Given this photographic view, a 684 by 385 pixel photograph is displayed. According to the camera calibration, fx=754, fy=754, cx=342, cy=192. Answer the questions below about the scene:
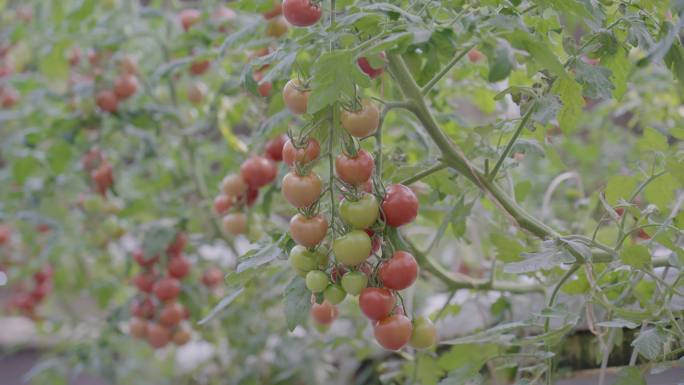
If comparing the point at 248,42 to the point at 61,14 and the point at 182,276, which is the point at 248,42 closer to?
the point at 182,276

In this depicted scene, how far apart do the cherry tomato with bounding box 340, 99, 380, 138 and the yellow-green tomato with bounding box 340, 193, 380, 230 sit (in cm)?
7

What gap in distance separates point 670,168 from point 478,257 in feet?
3.66

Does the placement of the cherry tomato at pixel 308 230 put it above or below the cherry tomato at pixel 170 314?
above

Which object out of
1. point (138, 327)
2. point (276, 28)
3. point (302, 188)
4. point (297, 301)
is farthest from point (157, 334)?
point (302, 188)

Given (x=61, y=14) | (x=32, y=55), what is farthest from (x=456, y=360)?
(x=32, y=55)

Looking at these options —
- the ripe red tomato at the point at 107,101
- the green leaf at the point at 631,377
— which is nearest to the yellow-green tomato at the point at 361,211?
the green leaf at the point at 631,377

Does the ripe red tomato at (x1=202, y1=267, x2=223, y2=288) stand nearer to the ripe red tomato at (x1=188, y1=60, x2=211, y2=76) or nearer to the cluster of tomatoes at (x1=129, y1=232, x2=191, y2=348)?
the cluster of tomatoes at (x1=129, y1=232, x2=191, y2=348)

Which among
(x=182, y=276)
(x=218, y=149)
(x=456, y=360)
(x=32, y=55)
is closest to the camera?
(x=456, y=360)

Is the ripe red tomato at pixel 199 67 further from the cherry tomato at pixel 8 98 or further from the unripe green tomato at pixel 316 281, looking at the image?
the cherry tomato at pixel 8 98

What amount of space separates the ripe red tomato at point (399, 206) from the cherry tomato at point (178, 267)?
39.2 inches

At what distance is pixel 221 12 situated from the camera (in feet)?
5.66

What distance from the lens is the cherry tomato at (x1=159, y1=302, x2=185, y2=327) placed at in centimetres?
166

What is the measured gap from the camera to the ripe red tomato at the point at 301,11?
812 millimetres

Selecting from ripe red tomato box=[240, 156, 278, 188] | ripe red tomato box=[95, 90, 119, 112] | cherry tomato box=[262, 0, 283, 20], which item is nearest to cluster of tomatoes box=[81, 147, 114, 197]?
ripe red tomato box=[95, 90, 119, 112]
